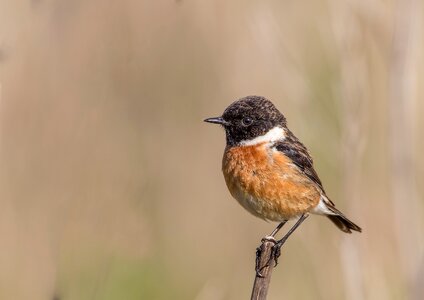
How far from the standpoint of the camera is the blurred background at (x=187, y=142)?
14.9 ft

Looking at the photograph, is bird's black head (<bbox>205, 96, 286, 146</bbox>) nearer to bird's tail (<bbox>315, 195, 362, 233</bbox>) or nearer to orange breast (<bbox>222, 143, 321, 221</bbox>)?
orange breast (<bbox>222, 143, 321, 221</bbox>)

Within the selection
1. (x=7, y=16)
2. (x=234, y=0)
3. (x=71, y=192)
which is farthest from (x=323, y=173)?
(x=7, y=16)

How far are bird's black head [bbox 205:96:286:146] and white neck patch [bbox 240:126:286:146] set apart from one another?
2 centimetres

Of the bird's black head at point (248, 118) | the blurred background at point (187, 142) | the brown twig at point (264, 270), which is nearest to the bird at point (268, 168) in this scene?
the bird's black head at point (248, 118)

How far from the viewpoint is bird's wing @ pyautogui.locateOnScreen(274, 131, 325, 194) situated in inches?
193

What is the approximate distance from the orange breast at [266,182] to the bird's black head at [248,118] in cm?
10

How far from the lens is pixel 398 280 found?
530cm

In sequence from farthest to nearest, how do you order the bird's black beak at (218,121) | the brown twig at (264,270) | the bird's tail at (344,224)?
the bird's tail at (344,224), the bird's black beak at (218,121), the brown twig at (264,270)

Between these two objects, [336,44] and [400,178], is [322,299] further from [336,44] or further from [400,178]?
[336,44]

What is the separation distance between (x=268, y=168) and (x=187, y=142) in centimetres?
125

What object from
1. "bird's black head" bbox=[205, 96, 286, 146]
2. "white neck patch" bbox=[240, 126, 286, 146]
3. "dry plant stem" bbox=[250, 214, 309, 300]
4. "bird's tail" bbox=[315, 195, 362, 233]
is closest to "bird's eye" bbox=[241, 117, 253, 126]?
"bird's black head" bbox=[205, 96, 286, 146]

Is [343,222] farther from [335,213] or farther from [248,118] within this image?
[248,118]

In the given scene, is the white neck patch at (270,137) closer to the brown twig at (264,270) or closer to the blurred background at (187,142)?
the blurred background at (187,142)

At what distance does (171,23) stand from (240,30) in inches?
29.0
